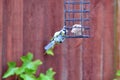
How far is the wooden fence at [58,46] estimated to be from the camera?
3562 mm

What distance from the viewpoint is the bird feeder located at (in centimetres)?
354

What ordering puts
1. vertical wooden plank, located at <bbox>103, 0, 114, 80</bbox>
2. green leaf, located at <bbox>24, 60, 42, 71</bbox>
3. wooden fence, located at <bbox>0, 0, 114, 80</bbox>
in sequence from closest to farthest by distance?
green leaf, located at <bbox>24, 60, 42, 71</bbox> → wooden fence, located at <bbox>0, 0, 114, 80</bbox> → vertical wooden plank, located at <bbox>103, 0, 114, 80</bbox>

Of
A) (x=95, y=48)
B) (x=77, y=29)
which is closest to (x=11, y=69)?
(x=77, y=29)

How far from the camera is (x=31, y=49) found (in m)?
3.62

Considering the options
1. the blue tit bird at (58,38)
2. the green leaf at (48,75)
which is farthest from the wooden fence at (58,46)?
the blue tit bird at (58,38)

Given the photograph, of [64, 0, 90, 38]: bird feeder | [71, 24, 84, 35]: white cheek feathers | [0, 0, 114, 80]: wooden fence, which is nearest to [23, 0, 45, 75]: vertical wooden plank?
[0, 0, 114, 80]: wooden fence

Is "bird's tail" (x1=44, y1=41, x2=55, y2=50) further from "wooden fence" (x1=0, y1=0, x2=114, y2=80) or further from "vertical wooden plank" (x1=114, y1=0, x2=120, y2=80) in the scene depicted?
"vertical wooden plank" (x1=114, y1=0, x2=120, y2=80)

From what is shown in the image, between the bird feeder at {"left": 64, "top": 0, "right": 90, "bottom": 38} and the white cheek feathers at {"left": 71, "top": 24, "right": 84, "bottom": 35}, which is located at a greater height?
the bird feeder at {"left": 64, "top": 0, "right": 90, "bottom": 38}

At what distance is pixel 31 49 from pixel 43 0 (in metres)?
0.44

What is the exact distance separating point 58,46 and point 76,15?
318 mm

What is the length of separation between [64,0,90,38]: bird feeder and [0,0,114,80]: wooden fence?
0.06m

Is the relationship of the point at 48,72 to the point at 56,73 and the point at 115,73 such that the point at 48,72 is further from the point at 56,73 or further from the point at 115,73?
the point at 115,73

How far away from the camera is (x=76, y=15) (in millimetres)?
3639

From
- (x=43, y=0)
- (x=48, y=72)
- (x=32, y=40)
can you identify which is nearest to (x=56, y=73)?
(x=48, y=72)
